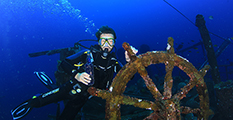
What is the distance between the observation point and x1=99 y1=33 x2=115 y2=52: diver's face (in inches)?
101

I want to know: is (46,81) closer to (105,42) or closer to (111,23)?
(105,42)

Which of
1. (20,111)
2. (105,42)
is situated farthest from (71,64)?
(20,111)

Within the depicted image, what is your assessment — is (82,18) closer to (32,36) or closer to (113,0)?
(113,0)

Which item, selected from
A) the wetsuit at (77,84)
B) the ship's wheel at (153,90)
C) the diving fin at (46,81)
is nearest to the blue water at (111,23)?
the diving fin at (46,81)

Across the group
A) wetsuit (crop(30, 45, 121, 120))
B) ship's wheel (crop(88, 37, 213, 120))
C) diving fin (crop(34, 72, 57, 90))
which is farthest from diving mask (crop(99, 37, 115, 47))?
diving fin (crop(34, 72, 57, 90))

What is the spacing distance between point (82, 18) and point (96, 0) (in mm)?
21115

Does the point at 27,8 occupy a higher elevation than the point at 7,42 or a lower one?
higher

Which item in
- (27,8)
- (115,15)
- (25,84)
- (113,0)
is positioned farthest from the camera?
(115,15)

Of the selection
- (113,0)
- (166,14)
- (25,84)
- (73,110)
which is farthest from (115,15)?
(73,110)

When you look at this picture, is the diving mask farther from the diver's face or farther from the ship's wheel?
the ship's wheel

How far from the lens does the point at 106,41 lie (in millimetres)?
2564

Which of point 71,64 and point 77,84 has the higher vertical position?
point 71,64

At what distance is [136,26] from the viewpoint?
120000mm

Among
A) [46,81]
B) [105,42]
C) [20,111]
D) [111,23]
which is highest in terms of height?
[111,23]
